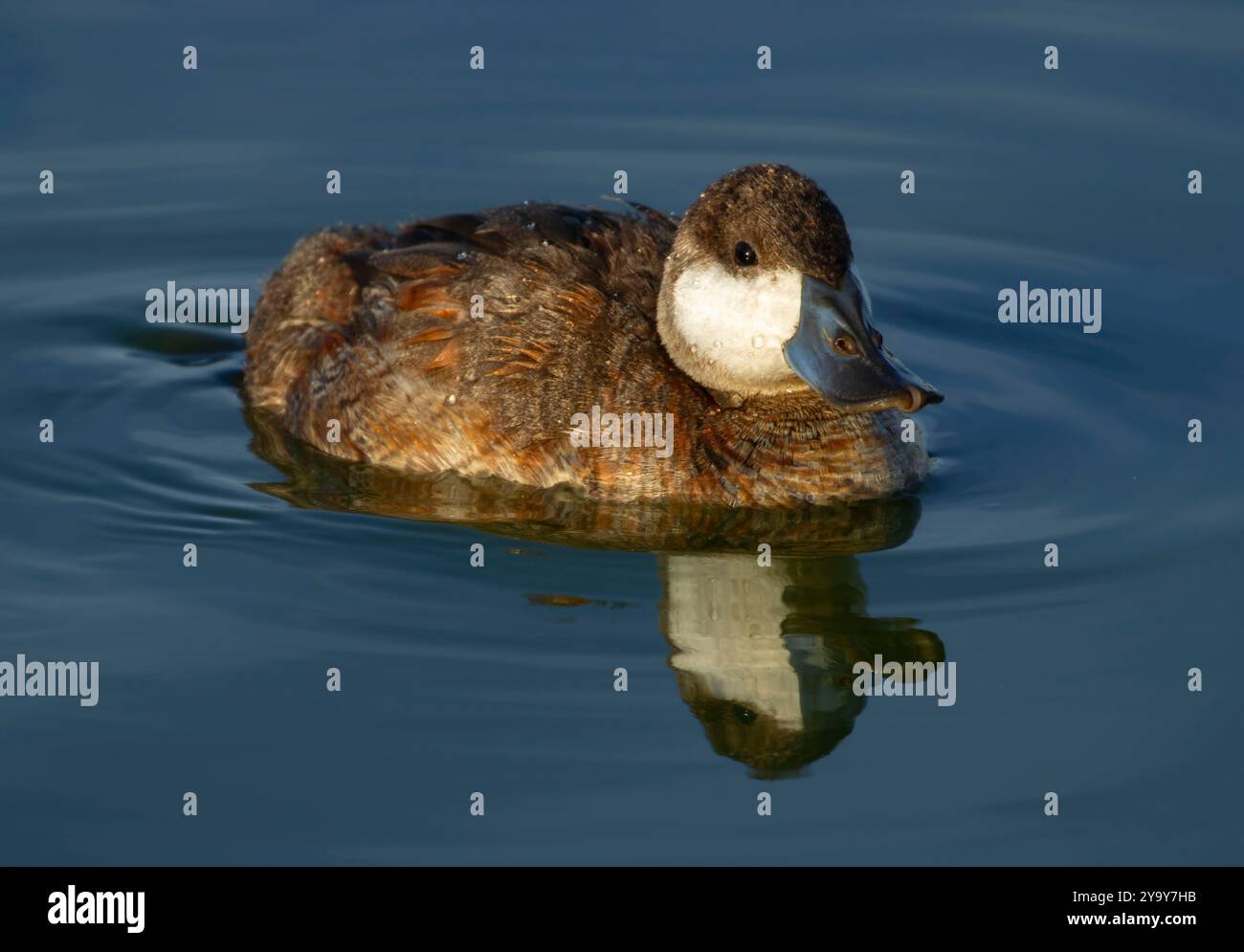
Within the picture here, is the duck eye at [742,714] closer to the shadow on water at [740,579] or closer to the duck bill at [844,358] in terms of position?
the shadow on water at [740,579]

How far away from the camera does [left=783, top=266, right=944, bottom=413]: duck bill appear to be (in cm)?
853

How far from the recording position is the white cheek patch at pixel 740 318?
8.73 m

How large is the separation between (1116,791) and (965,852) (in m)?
0.70

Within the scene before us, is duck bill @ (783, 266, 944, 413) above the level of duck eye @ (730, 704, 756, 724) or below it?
above

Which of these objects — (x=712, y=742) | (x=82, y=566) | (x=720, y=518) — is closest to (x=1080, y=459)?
(x=720, y=518)

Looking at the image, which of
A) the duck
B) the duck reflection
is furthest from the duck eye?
the duck

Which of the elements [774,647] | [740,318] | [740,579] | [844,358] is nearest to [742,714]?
[774,647]

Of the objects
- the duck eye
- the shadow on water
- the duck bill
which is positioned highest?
the duck bill

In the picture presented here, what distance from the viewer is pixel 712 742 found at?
292 inches

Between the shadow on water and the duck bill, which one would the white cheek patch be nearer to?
the duck bill

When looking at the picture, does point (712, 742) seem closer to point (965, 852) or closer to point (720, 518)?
point (965, 852)

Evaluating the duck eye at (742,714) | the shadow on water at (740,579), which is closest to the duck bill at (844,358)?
the shadow on water at (740,579)

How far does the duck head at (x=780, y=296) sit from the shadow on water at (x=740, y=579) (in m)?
0.70

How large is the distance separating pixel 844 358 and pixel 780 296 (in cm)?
40
